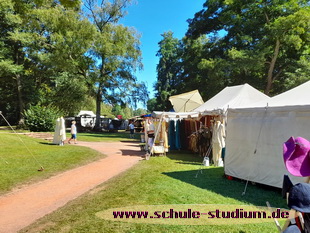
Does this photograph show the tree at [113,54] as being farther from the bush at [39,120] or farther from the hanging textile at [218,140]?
the hanging textile at [218,140]

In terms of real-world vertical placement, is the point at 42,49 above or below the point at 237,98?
above

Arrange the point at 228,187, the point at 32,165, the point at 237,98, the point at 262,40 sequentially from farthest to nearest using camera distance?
the point at 262,40 → the point at 237,98 → the point at 32,165 → the point at 228,187

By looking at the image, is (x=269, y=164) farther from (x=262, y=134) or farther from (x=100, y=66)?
(x=100, y=66)

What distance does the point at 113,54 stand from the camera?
2825cm

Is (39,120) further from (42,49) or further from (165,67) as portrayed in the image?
(165,67)

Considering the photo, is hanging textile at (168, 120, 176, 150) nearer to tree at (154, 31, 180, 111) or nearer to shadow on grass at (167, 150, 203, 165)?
shadow on grass at (167, 150, 203, 165)

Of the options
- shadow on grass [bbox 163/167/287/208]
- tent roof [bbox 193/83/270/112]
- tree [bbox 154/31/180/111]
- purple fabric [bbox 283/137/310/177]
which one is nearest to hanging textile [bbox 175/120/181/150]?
tent roof [bbox 193/83/270/112]

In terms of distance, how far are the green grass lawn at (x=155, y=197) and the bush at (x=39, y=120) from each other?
1840cm

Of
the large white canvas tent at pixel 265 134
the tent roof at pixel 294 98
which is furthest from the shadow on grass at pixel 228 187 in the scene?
the tent roof at pixel 294 98

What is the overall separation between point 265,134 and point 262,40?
657 inches

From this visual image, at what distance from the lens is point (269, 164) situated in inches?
239

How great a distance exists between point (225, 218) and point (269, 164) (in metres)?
2.49

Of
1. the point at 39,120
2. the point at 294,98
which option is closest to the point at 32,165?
the point at 294,98

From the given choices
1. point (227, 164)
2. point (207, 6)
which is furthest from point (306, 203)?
point (207, 6)
